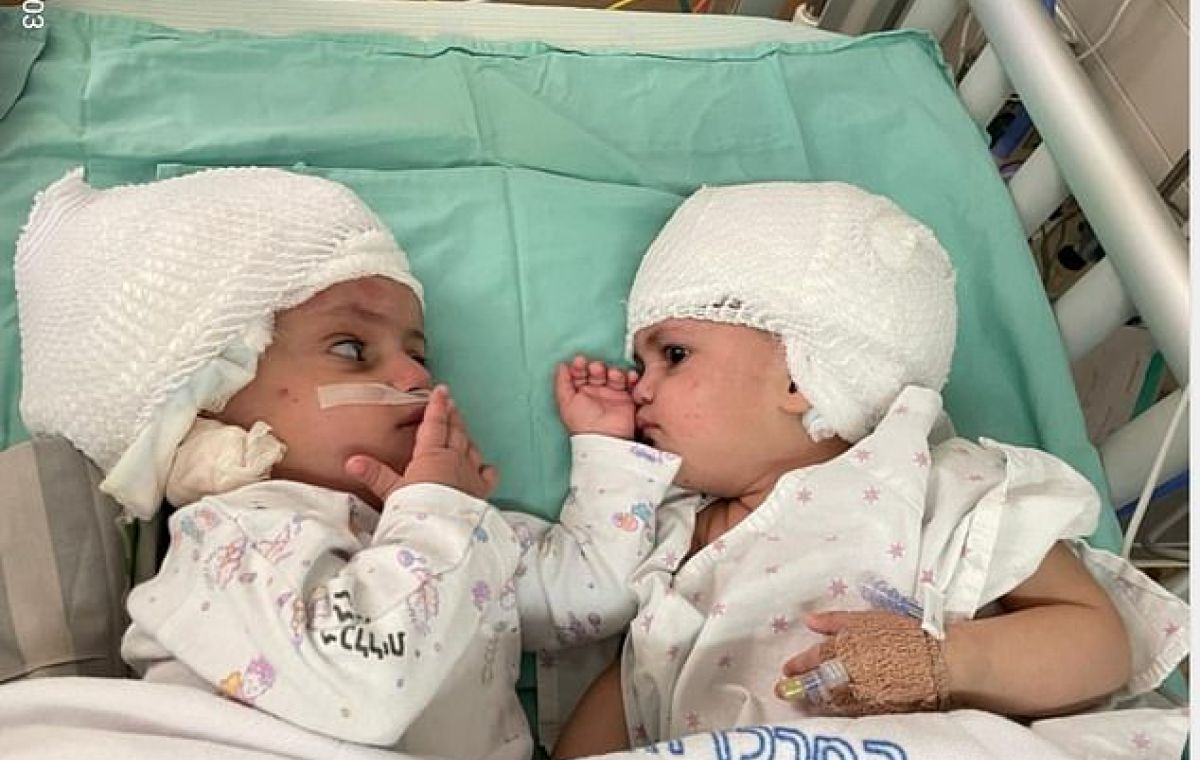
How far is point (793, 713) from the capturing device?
100cm

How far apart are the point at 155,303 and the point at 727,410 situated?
1.54 feet

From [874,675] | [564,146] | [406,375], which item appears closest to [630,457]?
[406,375]

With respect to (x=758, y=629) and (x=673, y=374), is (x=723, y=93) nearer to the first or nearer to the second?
(x=673, y=374)

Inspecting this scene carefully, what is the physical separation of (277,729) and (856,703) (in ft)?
1.29

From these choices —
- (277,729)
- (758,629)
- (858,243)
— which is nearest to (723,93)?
(858,243)

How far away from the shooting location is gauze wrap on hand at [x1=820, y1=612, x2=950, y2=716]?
935 mm

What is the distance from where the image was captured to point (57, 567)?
98 cm

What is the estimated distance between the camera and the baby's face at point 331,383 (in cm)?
104

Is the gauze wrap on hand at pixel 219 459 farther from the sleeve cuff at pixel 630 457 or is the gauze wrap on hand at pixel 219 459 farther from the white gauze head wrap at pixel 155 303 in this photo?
the sleeve cuff at pixel 630 457

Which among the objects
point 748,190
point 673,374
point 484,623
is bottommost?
point 484,623

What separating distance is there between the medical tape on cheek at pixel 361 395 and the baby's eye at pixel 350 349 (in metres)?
0.03

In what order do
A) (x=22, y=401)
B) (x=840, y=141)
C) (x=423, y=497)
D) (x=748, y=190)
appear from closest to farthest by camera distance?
(x=423, y=497)
(x=22, y=401)
(x=748, y=190)
(x=840, y=141)

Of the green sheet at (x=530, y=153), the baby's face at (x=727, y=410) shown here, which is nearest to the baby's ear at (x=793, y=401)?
the baby's face at (x=727, y=410)

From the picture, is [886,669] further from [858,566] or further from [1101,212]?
[1101,212]
